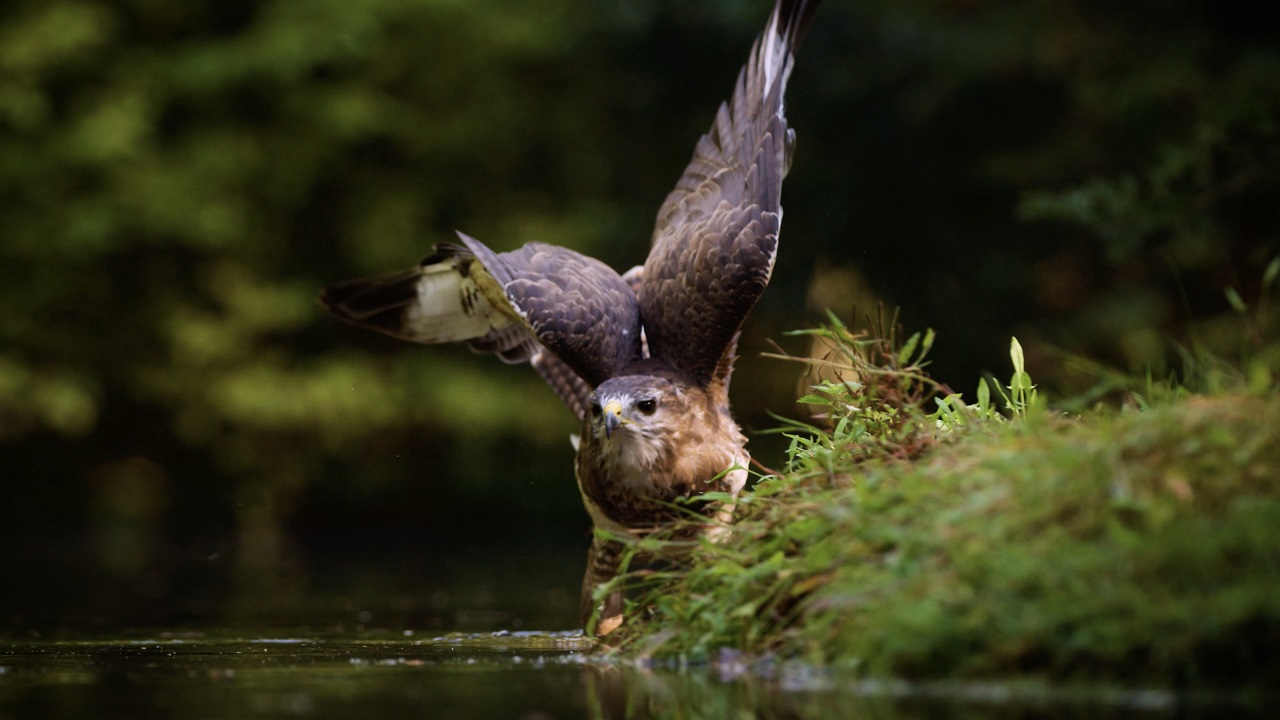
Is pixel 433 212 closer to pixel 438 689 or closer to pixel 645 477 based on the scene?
pixel 645 477

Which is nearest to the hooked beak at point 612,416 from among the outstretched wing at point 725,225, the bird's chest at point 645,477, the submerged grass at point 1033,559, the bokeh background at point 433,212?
the bird's chest at point 645,477

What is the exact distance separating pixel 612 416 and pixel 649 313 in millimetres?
1083

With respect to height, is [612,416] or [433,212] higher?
[433,212]

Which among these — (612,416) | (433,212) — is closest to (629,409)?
(612,416)

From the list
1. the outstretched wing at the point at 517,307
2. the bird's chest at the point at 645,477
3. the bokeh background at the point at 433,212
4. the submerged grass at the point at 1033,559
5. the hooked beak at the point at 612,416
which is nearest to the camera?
the submerged grass at the point at 1033,559

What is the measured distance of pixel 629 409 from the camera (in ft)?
17.2

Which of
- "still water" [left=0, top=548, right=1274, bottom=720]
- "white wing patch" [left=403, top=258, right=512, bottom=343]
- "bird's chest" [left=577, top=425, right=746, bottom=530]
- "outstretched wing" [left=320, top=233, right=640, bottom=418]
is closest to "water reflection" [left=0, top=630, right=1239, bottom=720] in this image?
"still water" [left=0, top=548, right=1274, bottom=720]

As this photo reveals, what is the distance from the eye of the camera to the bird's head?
5.20 meters

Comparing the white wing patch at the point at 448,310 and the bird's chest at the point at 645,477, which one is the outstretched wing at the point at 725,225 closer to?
the bird's chest at the point at 645,477

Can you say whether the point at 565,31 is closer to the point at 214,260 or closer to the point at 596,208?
the point at 596,208

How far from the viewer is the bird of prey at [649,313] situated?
5.34 meters

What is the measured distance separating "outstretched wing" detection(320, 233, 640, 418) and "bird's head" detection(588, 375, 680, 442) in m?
0.47

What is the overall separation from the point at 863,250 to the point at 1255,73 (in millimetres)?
4332

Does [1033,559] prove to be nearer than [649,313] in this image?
Yes
